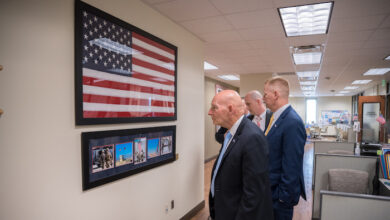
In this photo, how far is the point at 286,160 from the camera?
1.68m

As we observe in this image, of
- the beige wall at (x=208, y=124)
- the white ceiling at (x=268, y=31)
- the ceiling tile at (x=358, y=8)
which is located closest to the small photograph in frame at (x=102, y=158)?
the white ceiling at (x=268, y=31)

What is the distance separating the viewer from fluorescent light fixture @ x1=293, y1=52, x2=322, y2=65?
4523mm

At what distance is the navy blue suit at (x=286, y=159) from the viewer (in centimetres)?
166

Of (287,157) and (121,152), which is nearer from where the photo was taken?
(287,157)

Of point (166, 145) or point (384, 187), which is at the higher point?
point (166, 145)

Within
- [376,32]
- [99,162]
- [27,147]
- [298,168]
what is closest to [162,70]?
[99,162]

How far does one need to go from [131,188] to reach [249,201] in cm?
143

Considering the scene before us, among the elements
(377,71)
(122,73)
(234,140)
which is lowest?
(234,140)

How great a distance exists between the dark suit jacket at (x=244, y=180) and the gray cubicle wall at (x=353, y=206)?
623 millimetres

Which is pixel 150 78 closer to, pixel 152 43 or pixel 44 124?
pixel 152 43

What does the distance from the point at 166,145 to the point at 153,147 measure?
256 millimetres

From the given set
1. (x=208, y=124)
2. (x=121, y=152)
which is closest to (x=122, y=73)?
(x=121, y=152)

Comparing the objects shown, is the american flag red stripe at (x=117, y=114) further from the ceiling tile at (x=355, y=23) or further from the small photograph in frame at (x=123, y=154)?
the ceiling tile at (x=355, y=23)

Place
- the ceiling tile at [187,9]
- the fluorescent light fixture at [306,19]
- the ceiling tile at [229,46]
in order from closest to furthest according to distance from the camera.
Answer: the ceiling tile at [187,9]
the fluorescent light fixture at [306,19]
the ceiling tile at [229,46]
